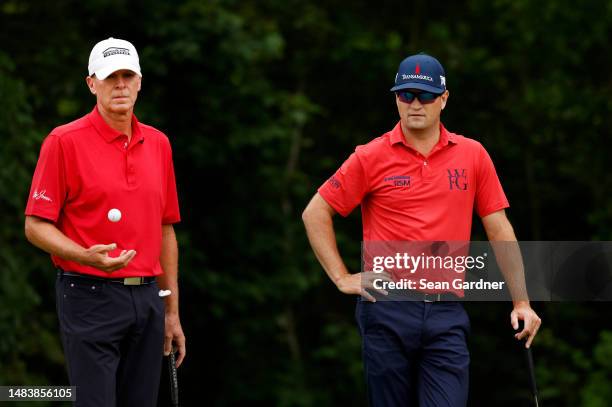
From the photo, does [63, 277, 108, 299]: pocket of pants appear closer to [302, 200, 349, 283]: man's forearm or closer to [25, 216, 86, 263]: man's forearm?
[25, 216, 86, 263]: man's forearm

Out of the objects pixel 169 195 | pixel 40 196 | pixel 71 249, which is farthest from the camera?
pixel 169 195

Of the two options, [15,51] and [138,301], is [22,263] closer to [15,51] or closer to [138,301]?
[15,51]

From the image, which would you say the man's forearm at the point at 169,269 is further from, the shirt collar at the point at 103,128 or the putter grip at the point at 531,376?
the putter grip at the point at 531,376

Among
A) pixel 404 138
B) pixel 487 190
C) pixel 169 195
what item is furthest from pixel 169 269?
pixel 487 190

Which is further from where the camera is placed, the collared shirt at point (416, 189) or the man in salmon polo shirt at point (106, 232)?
the collared shirt at point (416, 189)

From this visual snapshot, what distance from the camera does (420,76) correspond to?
6188 millimetres

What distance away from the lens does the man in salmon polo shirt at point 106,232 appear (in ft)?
18.3

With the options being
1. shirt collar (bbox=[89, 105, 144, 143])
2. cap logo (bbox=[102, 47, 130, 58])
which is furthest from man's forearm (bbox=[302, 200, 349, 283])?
cap logo (bbox=[102, 47, 130, 58])

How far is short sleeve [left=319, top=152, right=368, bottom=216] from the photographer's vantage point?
630 cm

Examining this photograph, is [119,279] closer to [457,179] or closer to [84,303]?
[84,303]

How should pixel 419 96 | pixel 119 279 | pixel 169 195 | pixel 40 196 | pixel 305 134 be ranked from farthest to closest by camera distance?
pixel 305 134 → pixel 419 96 → pixel 169 195 → pixel 119 279 → pixel 40 196

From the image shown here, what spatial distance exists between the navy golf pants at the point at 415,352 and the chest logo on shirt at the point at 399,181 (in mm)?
544

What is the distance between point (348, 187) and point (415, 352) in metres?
0.83

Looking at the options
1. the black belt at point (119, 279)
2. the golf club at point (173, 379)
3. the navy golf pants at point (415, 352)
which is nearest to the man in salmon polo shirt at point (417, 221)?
the navy golf pants at point (415, 352)
